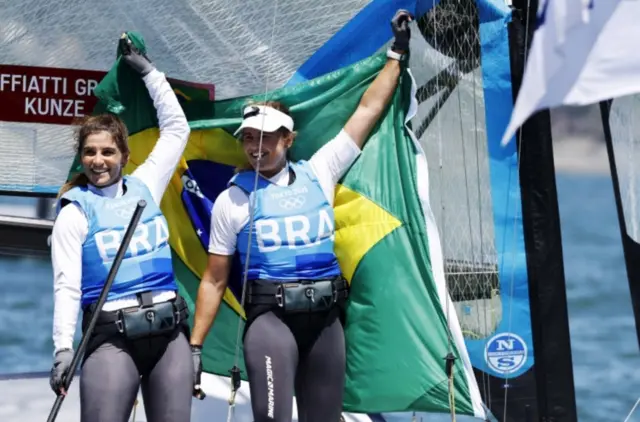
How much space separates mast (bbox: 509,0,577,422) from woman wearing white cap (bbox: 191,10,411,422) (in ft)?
2.02

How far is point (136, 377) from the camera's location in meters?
3.88

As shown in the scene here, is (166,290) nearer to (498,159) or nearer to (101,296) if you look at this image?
(101,296)

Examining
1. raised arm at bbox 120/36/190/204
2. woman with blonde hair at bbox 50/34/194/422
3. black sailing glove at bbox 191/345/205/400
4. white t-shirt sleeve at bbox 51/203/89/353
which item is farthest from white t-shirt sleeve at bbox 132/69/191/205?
black sailing glove at bbox 191/345/205/400

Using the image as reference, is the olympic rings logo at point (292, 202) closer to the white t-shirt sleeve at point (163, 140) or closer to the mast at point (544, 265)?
the white t-shirt sleeve at point (163, 140)

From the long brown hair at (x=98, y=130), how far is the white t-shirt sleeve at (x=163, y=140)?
0.16 meters

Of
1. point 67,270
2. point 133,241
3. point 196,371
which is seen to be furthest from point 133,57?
point 196,371

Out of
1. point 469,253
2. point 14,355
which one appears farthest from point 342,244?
point 14,355

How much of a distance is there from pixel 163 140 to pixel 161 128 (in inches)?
2.3

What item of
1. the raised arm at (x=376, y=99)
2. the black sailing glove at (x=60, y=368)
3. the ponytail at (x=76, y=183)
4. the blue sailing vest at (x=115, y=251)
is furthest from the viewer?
the raised arm at (x=376, y=99)

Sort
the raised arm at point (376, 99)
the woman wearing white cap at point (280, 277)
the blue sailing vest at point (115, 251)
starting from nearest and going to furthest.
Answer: the blue sailing vest at point (115, 251)
the woman wearing white cap at point (280, 277)
the raised arm at point (376, 99)

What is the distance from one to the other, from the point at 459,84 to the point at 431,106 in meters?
0.11

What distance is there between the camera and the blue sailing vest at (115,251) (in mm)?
3881

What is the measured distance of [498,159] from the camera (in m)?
4.52

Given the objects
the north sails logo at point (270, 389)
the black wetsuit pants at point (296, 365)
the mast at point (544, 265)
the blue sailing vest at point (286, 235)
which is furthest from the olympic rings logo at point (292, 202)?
the mast at point (544, 265)
